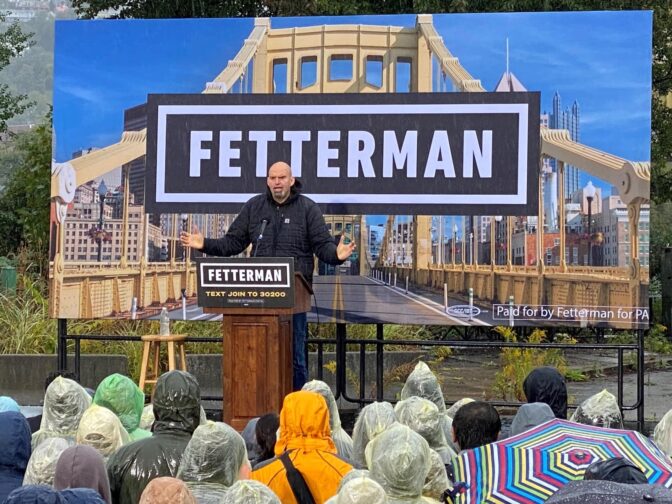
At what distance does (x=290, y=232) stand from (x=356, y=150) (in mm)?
1271

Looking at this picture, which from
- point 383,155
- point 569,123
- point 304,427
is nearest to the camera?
point 304,427

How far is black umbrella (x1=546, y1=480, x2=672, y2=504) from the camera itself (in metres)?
2.43

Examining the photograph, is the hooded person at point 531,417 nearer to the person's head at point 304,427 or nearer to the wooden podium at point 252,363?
Result: the person's head at point 304,427

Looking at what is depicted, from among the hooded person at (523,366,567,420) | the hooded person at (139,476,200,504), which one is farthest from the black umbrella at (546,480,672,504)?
the hooded person at (523,366,567,420)

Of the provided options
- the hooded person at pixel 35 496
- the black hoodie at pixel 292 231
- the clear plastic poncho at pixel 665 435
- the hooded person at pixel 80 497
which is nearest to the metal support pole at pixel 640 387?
the black hoodie at pixel 292 231

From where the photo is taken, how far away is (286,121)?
9.73 m

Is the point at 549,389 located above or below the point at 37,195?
below

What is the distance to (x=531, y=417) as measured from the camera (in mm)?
5227

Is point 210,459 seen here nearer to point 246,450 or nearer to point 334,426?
point 246,450

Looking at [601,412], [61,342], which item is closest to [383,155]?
[61,342]

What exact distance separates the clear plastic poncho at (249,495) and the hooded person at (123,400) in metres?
2.36

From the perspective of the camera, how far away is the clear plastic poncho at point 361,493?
10.7 ft

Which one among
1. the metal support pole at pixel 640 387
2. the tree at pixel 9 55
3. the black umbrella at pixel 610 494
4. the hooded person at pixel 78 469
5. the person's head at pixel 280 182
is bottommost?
the metal support pole at pixel 640 387

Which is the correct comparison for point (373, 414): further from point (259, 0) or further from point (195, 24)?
point (259, 0)
